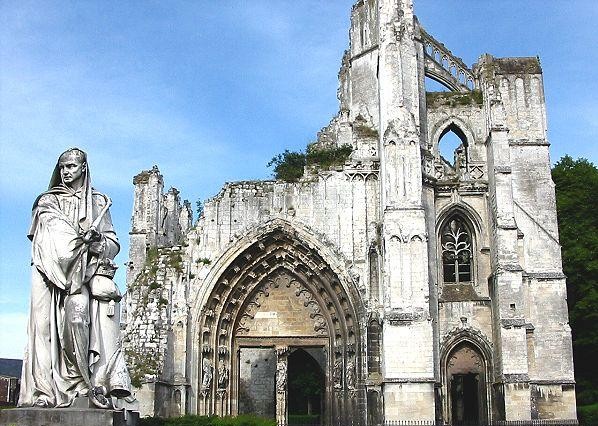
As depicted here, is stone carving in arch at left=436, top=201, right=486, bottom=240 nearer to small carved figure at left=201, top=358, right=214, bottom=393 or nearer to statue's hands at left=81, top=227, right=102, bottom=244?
small carved figure at left=201, top=358, right=214, bottom=393

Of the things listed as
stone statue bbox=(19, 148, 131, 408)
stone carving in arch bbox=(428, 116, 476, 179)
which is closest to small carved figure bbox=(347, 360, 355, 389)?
stone carving in arch bbox=(428, 116, 476, 179)

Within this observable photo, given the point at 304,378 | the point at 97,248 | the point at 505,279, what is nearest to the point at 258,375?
the point at 304,378

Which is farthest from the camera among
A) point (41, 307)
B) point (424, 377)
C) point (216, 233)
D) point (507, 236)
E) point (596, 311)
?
point (596, 311)

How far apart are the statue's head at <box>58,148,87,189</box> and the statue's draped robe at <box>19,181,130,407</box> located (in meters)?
0.31

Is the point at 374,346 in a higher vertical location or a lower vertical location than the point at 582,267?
lower

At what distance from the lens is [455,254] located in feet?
84.5

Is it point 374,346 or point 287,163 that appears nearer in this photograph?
point 374,346

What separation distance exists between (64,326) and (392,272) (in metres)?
18.0

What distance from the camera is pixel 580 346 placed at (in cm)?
2936

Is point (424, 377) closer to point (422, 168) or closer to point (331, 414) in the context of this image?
point (331, 414)

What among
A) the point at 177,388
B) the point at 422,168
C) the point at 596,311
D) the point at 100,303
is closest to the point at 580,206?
the point at 596,311

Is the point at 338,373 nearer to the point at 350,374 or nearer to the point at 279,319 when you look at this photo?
the point at 350,374

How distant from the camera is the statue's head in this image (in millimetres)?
Answer: 6141

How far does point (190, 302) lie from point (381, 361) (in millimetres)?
6620
